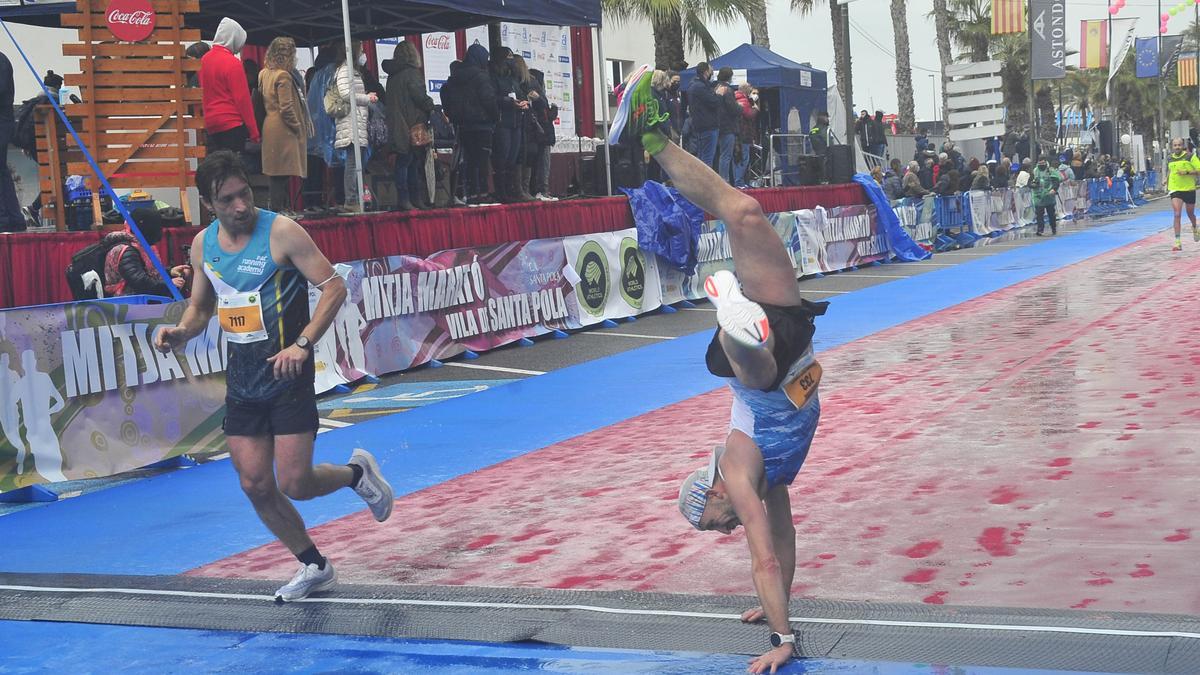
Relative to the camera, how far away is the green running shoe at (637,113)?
5016 millimetres

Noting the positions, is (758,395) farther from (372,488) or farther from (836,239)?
(836,239)

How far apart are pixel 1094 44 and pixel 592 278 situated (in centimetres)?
4016

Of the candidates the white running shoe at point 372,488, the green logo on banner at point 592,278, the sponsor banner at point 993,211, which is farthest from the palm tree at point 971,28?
the white running shoe at point 372,488

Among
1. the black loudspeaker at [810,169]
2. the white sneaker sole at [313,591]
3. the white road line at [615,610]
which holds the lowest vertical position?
the white road line at [615,610]

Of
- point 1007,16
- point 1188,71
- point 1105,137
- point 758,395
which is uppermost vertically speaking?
point 1007,16

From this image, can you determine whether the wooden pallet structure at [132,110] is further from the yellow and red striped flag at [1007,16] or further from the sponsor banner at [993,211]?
the yellow and red striped flag at [1007,16]

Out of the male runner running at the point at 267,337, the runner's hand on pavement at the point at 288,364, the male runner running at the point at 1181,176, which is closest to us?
the runner's hand on pavement at the point at 288,364

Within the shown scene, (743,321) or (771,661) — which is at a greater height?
(743,321)

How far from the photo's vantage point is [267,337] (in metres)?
5.79

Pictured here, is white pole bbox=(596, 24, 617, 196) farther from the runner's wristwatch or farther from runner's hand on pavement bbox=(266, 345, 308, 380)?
the runner's wristwatch

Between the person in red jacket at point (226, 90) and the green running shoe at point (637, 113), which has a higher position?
the person in red jacket at point (226, 90)

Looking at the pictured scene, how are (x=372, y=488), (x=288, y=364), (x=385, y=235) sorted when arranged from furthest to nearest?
(x=385, y=235) < (x=372, y=488) < (x=288, y=364)

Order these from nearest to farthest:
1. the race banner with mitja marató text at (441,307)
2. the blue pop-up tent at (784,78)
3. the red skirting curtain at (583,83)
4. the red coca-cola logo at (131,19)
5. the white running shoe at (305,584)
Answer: the white running shoe at (305,584), the red coca-cola logo at (131,19), the race banner with mitja marató text at (441,307), the red skirting curtain at (583,83), the blue pop-up tent at (784,78)

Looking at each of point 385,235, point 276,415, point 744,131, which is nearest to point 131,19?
point 385,235
